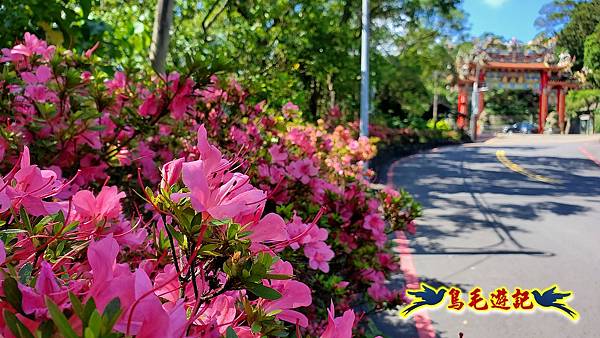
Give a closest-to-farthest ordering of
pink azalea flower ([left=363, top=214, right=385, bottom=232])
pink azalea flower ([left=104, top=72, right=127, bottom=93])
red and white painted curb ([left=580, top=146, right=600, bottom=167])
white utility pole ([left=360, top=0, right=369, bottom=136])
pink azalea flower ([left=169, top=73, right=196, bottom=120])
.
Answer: pink azalea flower ([left=169, top=73, right=196, bottom=120]) → pink azalea flower ([left=104, top=72, right=127, bottom=93]) → pink azalea flower ([left=363, top=214, right=385, bottom=232]) → white utility pole ([left=360, top=0, right=369, bottom=136]) → red and white painted curb ([left=580, top=146, right=600, bottom=167])

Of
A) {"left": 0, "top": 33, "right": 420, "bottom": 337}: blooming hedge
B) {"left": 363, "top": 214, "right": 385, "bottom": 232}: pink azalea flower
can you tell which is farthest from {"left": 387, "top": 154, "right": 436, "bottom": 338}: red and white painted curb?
{"left": 0, "top": 33, "right": 420, "bottom": 337}: blooming hedge

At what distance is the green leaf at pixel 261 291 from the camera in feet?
2.09

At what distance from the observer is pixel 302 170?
236 centimetres

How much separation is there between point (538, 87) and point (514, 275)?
1255 inches

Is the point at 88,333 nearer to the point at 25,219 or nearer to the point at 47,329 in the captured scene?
the point at 47,329

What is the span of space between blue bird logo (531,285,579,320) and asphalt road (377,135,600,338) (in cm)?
8

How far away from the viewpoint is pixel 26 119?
171 cm

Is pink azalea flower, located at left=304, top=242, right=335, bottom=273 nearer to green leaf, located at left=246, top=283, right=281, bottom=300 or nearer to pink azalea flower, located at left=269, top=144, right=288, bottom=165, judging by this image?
pink azalea flower, located at left=269, top=144, right=288, bottom=165

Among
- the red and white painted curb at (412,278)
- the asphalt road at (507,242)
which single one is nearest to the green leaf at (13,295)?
the red and white painted curb at (412,278)

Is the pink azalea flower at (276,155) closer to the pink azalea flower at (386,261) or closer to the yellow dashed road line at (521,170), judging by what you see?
the pink azalea flower at (386,261)

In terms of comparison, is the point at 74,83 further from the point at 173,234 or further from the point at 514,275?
the point at 514,275

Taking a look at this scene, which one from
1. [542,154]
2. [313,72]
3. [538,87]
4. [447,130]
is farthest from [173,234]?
[538,87]

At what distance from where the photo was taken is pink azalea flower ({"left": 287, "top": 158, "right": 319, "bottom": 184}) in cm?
234

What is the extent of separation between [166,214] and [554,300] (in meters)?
4.35
